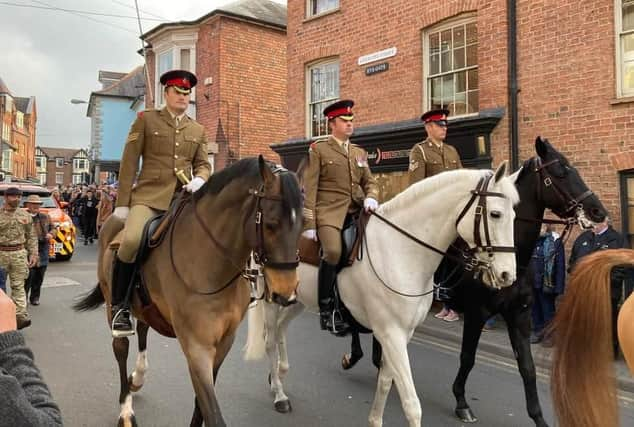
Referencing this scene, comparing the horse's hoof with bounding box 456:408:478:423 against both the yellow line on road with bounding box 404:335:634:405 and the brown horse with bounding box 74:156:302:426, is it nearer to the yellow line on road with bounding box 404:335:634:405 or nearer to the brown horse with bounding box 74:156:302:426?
the yellow line on road with bounding box 404:335:634:405

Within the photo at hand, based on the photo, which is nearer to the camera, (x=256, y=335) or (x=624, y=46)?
(x=256, y=335)

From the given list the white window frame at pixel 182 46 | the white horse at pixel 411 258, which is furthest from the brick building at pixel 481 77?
the white window frame at pixel 182 46

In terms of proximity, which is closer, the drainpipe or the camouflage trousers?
the camouflage trousers

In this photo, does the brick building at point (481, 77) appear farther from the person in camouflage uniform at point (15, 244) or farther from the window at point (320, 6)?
the person in camouflage uniform at point (15, 244)

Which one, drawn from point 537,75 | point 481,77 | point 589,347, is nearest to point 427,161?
point 589,347

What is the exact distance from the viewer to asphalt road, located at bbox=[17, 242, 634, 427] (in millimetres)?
4793

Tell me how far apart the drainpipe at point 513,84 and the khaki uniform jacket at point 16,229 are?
8.38m

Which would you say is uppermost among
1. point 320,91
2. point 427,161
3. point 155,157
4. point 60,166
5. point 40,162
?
point 40,162

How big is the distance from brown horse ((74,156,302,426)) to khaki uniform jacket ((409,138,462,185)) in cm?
293

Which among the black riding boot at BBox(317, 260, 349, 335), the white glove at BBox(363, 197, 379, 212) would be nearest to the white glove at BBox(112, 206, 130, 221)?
the black riding boot at BBox(317, 260, 349, 335)

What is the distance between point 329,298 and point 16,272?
589cm

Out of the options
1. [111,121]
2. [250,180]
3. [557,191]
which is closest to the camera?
[250,180]

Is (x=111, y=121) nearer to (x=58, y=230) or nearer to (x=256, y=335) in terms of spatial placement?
(x=58, y=230)

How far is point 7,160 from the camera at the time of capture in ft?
234
